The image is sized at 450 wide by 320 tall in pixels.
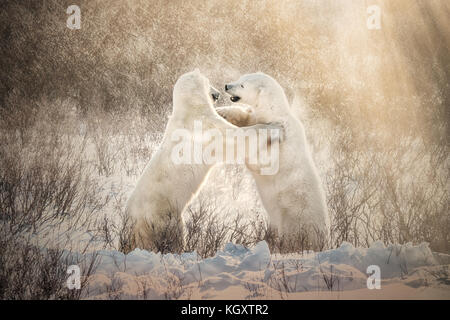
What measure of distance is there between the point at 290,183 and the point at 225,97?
385 cm

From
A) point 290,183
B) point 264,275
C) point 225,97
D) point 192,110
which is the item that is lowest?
point 264,275

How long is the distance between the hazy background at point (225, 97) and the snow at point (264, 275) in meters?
0.76

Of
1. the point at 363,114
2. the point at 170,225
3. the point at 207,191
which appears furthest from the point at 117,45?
the point at 170,225

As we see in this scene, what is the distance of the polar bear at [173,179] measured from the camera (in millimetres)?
3152

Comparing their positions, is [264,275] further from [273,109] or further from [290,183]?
[273,109]

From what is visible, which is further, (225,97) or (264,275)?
(225,97)

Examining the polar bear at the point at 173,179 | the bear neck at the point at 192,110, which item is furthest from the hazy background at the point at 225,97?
the bear neck at the point at 192,110

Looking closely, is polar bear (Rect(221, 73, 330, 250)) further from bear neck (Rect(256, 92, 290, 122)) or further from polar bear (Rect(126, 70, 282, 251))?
polar bear (Rect(126, 70, 282, 251))

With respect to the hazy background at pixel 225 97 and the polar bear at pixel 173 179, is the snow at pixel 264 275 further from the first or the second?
the hazy background at pixel 225 97

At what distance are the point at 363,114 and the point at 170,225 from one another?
177 inches

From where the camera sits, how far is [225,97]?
714 cm

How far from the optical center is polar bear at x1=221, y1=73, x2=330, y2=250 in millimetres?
3447

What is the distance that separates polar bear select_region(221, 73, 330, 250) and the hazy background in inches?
12.0

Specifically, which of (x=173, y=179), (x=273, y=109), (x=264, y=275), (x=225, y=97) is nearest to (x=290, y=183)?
(x=273, y=109)
